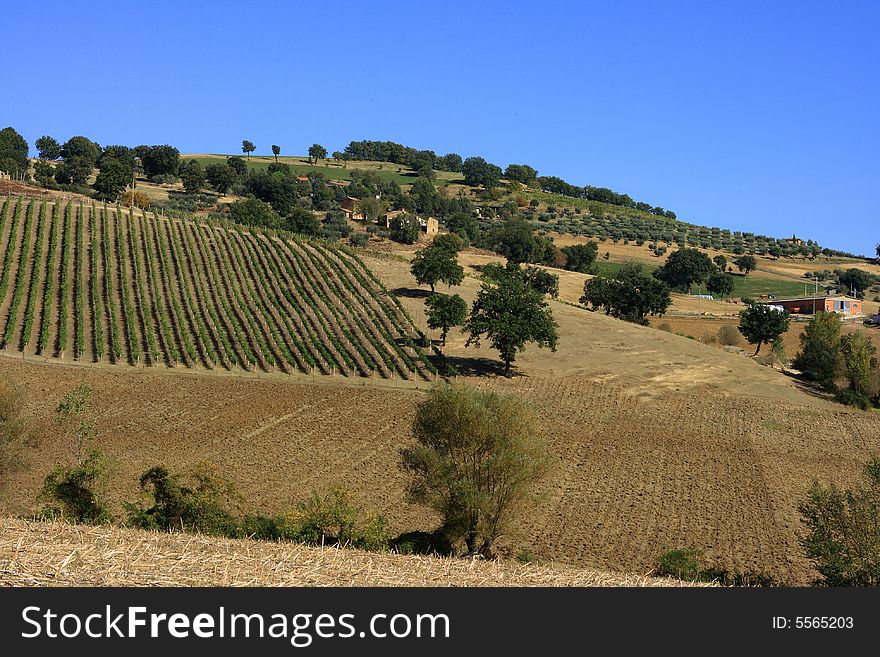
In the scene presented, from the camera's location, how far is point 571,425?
56.0 m

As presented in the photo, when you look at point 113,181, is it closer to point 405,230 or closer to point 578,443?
point 405,230

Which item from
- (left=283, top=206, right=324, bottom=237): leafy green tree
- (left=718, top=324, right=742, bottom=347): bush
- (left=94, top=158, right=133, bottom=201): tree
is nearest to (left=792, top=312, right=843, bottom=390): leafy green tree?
(left=718, top=324, right=742, bottom=347): bush

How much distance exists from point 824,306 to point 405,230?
6036 cm

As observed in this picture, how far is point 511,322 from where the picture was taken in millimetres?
68312

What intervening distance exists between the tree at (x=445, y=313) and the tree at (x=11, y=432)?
39.6 meters

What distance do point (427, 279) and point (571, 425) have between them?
3897 cm

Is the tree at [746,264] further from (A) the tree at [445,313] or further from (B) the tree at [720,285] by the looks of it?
(A) the tree at [445,313]

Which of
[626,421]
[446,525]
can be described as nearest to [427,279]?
[626,421]

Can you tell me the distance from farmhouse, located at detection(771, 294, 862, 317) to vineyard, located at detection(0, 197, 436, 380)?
68.2m

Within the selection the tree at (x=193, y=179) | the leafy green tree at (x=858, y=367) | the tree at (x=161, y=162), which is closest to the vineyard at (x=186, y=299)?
the leafy green tree at (x=858, y=367)

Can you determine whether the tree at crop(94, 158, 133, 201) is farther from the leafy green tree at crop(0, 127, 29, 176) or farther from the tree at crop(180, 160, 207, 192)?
the leafy green tree at crop(0, 127, 29, 176)

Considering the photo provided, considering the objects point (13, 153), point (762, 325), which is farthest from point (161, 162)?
point (762, 325)

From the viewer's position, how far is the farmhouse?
12762 cm

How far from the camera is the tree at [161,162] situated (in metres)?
182
